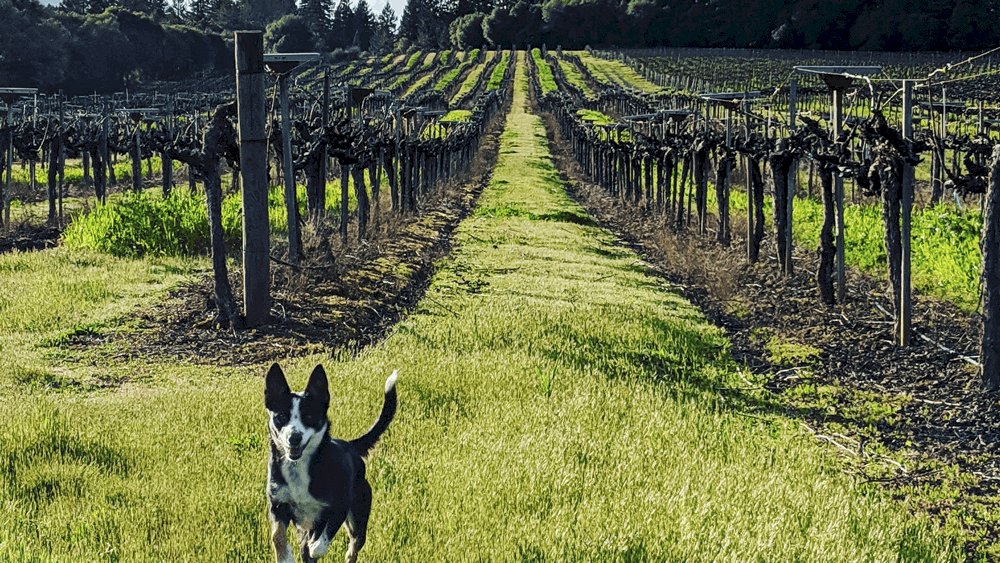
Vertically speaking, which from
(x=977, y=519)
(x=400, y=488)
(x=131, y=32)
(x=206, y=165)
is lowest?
(x=977, y=519)

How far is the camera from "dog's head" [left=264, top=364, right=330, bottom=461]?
359 centimetres

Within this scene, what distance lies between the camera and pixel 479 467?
640cm

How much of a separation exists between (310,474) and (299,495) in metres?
0.11

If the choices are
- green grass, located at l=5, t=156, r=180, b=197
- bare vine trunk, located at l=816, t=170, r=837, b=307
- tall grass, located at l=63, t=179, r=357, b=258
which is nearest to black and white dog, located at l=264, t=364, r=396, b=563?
bare vine trunk, located at l=816, t=170, r=837, b=307

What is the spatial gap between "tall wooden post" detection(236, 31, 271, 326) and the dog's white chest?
7734mm

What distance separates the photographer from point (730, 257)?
1888 centimetres

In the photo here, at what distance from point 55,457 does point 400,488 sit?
7.09 feet

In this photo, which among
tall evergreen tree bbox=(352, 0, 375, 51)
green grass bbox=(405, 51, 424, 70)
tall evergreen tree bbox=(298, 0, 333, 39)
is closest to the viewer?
green grass bbox=(405, 51, 424, 70)

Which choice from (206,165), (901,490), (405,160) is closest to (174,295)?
(206,165)

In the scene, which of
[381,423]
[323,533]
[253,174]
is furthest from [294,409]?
[253,174]

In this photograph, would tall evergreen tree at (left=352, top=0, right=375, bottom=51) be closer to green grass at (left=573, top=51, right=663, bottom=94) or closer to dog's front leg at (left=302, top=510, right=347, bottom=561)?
green grass at (left=573, top=51, right=663, bottom=94)

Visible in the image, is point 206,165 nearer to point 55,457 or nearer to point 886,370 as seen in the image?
point 55,457

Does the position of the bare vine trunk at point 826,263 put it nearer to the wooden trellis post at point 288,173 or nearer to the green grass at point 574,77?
the wooden trellis post at point 288,173

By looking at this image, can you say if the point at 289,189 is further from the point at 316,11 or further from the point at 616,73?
the point at 316,11
